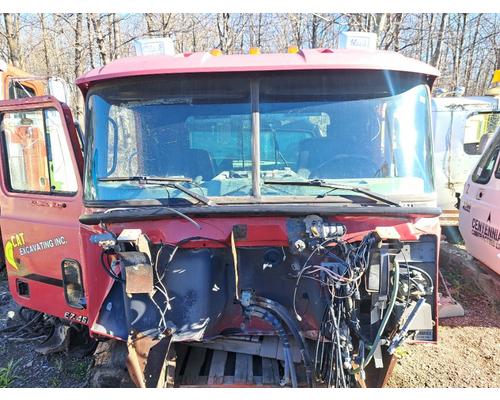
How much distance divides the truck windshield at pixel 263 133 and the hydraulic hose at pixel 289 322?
69 cm

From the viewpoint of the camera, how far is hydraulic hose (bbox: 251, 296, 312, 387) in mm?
2533

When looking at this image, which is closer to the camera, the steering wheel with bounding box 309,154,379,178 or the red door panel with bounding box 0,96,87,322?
the steering wheel with bounding box 309,154,379,178

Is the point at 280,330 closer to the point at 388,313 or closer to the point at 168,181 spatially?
the point at 388,313

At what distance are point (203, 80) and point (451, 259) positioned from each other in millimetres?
4576

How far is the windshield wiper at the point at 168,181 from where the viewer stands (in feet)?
7.97

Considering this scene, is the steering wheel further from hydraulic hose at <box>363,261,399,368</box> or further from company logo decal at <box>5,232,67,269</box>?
company logo decal at <box>5,232,67,269</box>

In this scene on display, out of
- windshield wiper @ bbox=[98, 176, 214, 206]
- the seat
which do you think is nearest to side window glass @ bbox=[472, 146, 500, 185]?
the seat

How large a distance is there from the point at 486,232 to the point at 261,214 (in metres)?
3.30

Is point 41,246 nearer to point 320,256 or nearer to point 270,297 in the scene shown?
point 270,297

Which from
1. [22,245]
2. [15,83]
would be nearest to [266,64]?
[22,245]

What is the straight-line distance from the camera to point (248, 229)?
2473 mm

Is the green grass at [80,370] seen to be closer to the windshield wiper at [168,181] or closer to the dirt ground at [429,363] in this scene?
the dirt ground at [429,363]

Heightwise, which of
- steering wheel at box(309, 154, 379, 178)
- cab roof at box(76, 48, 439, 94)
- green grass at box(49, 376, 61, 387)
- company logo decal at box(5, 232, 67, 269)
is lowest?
green grass at box(49, 376, 61, 387)

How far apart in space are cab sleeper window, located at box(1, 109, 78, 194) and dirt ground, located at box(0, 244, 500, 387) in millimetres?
1565
